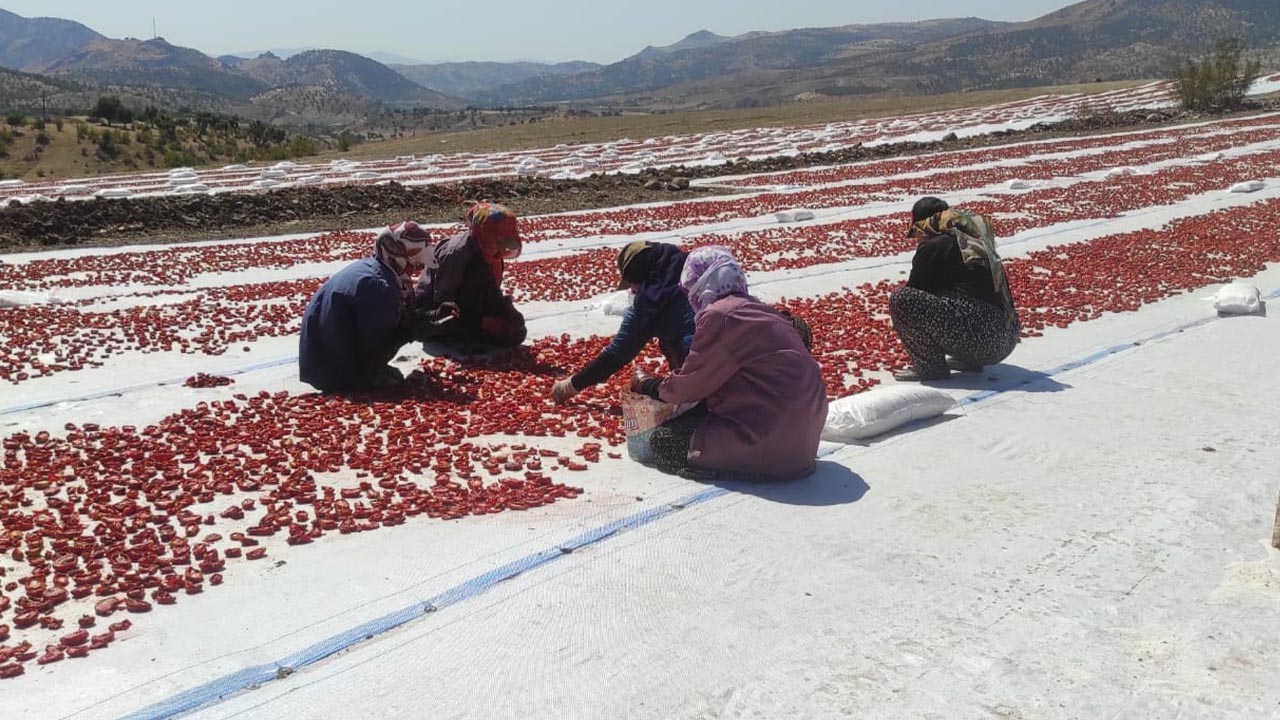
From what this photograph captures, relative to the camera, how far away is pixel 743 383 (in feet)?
15.1

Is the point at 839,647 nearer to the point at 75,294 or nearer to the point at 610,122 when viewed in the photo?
the point at 75,294

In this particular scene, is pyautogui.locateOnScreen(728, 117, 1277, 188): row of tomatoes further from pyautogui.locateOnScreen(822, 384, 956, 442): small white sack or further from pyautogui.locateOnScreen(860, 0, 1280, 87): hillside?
pyautogui.locateOnScreen(860, 0, 1280, 87): hillside

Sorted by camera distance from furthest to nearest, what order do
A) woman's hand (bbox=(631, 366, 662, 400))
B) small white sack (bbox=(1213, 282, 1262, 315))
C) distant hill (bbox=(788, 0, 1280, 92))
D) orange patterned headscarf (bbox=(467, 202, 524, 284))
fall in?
distant hill (bbox=(788, 0, 1280, 92)) → small white sack (bbox=(1213, 282, 1262, 315)) → orange patterned headscarf (bbox=(467, 202, 524, 284)) → woman's hand (bbox=(631, 366, 662, 400))

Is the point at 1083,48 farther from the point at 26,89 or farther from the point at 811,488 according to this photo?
the point at 811,488

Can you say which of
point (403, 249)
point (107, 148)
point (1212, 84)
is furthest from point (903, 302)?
point (1212, 84)

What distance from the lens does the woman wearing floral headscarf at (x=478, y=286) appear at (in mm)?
7504

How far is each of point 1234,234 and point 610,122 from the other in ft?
167

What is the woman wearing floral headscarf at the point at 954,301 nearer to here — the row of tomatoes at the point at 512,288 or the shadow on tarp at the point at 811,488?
the shadow on tarp at the point at 811,488

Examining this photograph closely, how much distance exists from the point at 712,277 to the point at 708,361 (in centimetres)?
40

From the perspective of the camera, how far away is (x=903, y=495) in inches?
179

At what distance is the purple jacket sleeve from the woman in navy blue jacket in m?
0.75

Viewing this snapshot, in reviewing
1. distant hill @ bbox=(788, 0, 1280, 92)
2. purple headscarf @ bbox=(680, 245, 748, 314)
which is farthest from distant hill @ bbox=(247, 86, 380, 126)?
purple headscarf @ bbox=(680, 245, 748, 314)

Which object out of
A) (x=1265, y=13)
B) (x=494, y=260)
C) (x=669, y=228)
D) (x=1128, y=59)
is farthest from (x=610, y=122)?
(x=1265, y=13)

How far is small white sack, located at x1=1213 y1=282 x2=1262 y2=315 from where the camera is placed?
8.21 metres
